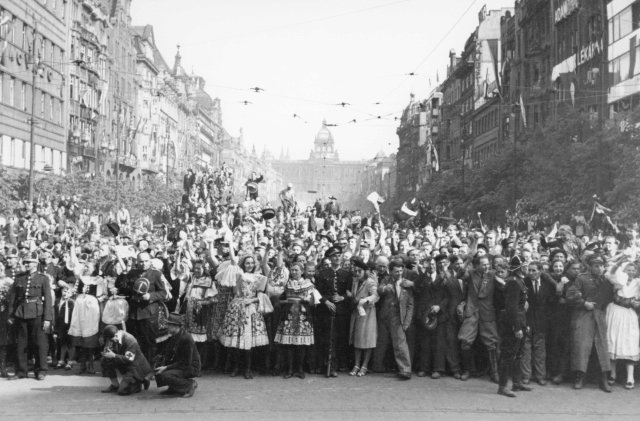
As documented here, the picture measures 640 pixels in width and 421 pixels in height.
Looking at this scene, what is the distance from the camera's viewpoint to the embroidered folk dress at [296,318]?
12.1m

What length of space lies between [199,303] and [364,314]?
241 cm

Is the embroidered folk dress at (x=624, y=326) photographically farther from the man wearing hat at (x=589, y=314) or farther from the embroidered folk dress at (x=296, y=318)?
the embroidered folk dress at (x=296, y=318)

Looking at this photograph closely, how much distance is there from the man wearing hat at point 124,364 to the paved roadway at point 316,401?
0.21m

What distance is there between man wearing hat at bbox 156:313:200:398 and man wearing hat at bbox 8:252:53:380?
7.18 ft

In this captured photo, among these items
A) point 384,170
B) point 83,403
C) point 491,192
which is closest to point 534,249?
point 83,403

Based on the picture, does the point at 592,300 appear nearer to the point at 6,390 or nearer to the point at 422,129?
the point at 6,390

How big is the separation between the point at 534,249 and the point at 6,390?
9.76m

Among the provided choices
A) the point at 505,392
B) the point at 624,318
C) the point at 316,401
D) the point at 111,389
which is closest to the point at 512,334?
the point at 505,392

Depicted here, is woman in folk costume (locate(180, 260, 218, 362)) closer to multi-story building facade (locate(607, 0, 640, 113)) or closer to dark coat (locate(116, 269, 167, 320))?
dark coat (locate(116, 269, 167, 320))

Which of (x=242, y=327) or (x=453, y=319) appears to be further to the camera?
(x=453, y=319)

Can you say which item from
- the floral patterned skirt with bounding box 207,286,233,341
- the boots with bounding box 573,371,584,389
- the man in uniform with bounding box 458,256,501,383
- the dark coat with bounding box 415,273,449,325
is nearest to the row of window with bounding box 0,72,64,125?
the floral patterned skirt with bounding box 207,286,233,341

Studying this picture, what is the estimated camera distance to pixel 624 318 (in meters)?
11.6

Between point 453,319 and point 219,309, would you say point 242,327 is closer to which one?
point 219,309

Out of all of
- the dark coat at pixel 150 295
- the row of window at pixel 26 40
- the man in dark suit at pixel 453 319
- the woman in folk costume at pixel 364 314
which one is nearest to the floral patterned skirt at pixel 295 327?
the woman in folk costume at pixel 364 314
